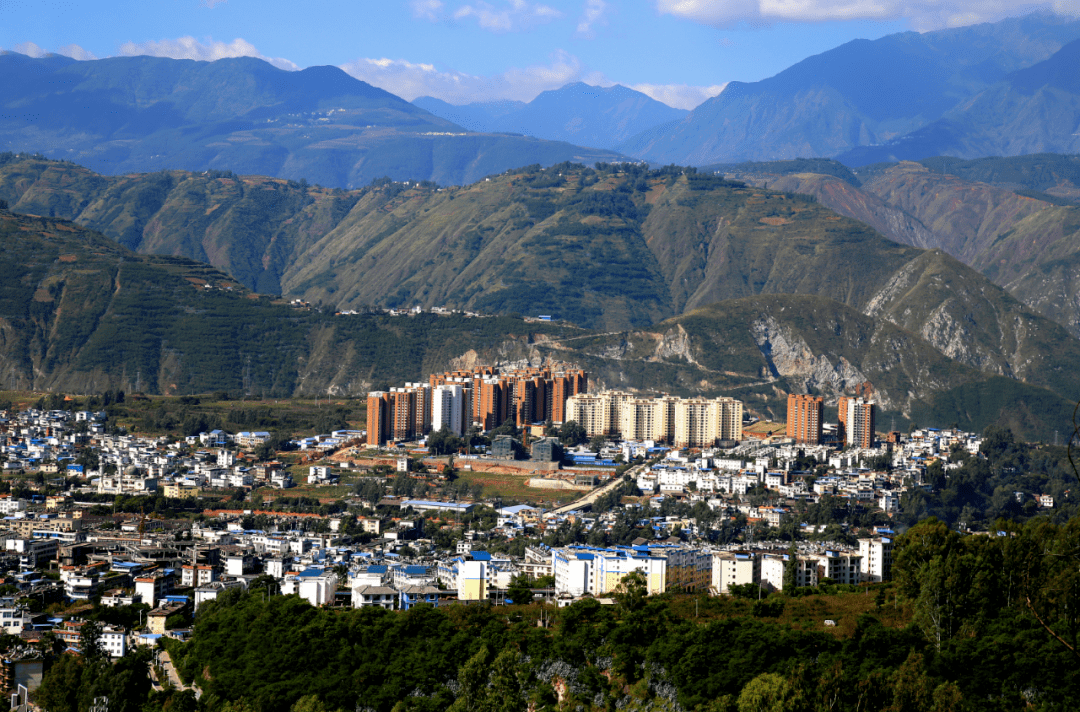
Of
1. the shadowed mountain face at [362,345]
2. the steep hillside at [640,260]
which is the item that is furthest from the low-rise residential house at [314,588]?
the steep hillside at [640,260]

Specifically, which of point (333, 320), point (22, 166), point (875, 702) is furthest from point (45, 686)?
point (22, 166)

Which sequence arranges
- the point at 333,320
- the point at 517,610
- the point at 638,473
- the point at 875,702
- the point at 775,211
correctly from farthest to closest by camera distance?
the point at 775,211 → the point at 333,320 → the point at 638,473 → the point at 517,610 → the point at 875,702

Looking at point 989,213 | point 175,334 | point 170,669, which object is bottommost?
point 170,669

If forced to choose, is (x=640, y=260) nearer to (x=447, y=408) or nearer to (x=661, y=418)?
(x=661, y=418)

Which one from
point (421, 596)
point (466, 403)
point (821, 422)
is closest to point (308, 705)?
point (421, 596)

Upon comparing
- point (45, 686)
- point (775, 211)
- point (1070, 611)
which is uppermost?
point (775, 211)

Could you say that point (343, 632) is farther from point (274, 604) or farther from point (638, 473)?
point (638, 473)

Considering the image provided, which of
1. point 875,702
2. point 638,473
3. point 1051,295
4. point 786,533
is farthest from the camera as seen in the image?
point 1051,295

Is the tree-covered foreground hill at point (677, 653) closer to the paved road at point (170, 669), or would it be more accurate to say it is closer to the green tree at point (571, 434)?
the paved road at point (170, 669)
